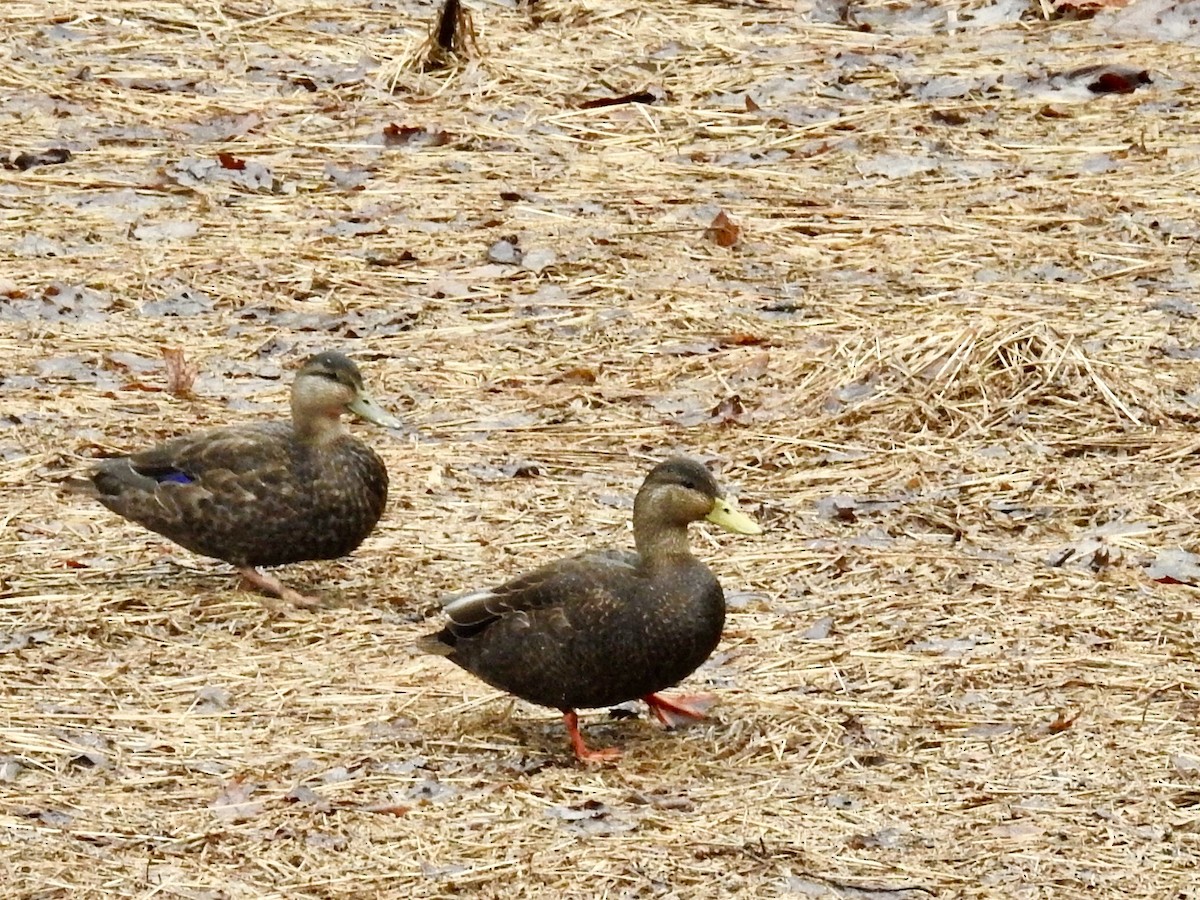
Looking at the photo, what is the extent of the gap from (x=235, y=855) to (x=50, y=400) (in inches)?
160

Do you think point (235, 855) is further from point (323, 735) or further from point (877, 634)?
point (877, 634)

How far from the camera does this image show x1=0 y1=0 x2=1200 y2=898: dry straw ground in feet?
18.8

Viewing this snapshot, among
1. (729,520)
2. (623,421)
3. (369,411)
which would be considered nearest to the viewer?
(729,520)

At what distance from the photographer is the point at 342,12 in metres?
14.4

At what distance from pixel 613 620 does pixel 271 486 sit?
1943 mm

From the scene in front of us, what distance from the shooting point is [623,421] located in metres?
9.07

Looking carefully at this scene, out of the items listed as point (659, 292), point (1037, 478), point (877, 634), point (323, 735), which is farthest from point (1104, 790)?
point (659, 292)

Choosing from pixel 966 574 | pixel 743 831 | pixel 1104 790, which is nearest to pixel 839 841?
pixel 743 831

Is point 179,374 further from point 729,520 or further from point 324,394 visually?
point 729,520

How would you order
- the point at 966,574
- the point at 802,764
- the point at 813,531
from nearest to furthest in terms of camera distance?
the point at 802,764 → the point at 966,574 → the point at 813,531

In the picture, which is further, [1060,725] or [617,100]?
[617,100]

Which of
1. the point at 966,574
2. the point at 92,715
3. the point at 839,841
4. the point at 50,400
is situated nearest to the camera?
the point at 839,841

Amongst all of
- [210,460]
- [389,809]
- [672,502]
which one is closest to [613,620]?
[672,502]

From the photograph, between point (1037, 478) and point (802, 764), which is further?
point (1037, 478)
